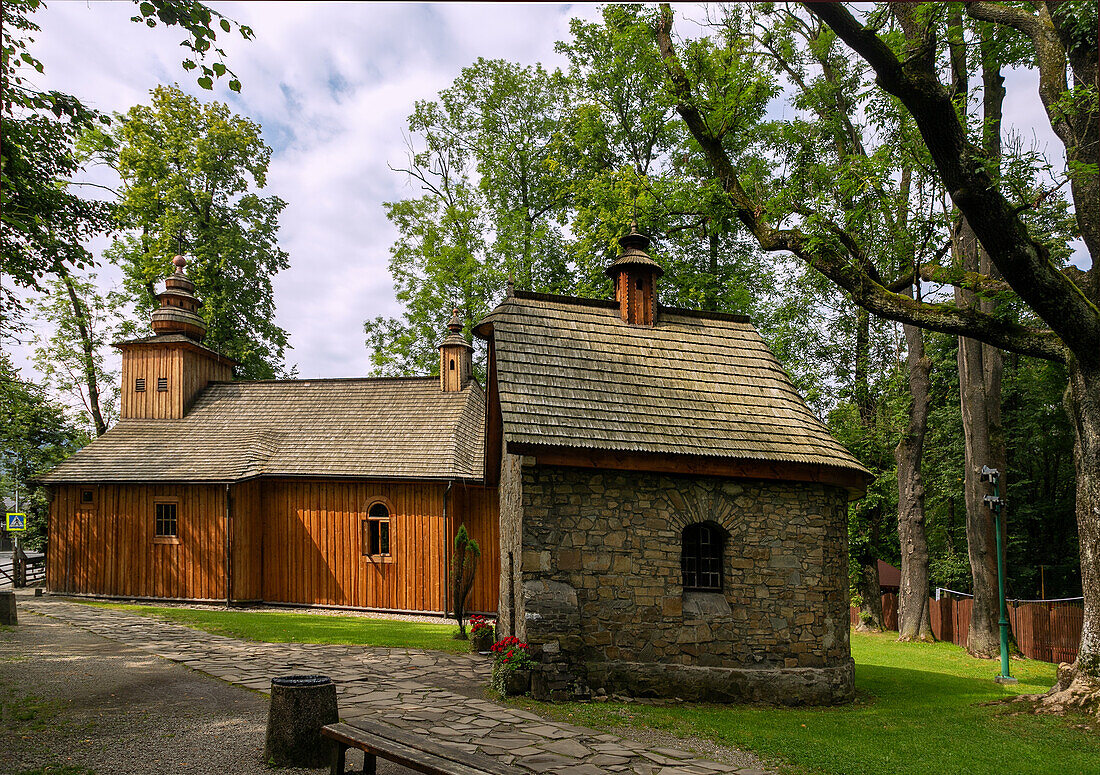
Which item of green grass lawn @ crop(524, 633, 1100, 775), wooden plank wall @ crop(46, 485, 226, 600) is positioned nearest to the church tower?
wooden plank wall @ crop(46, 485, 226, 600)

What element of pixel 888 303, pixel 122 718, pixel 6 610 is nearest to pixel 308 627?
pixel 6 610

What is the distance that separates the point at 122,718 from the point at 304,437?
13521mm

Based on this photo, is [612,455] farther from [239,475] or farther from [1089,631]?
[239,475]

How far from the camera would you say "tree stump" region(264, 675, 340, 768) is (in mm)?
6328

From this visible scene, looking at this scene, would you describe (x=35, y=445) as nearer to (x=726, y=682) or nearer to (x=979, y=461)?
(x=726, y=682)

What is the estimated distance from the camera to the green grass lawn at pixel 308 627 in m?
13.3

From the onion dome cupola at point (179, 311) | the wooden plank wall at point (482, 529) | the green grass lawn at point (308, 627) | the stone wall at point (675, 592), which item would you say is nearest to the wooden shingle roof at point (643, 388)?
the stone wall at point (675, 592)

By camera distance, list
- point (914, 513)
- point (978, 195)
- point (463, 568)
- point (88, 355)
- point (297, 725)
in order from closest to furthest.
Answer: point (297, 725) < point (978, 195) < point (463, 568) < point (914, 513) < point (88, 355)

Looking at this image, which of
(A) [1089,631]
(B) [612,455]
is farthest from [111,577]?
(A) [1089,631]

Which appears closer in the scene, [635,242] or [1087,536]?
[1087,536]

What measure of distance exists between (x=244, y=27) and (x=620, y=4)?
576 inches

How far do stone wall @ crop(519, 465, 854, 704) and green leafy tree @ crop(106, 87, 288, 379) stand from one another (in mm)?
21404

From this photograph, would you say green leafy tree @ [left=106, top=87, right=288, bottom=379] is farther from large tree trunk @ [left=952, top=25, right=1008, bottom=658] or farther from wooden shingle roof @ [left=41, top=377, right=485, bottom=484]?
large tree trunk @ [left=952, top=25, right=1008, bottom=658]

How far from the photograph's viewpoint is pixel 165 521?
19812mm
